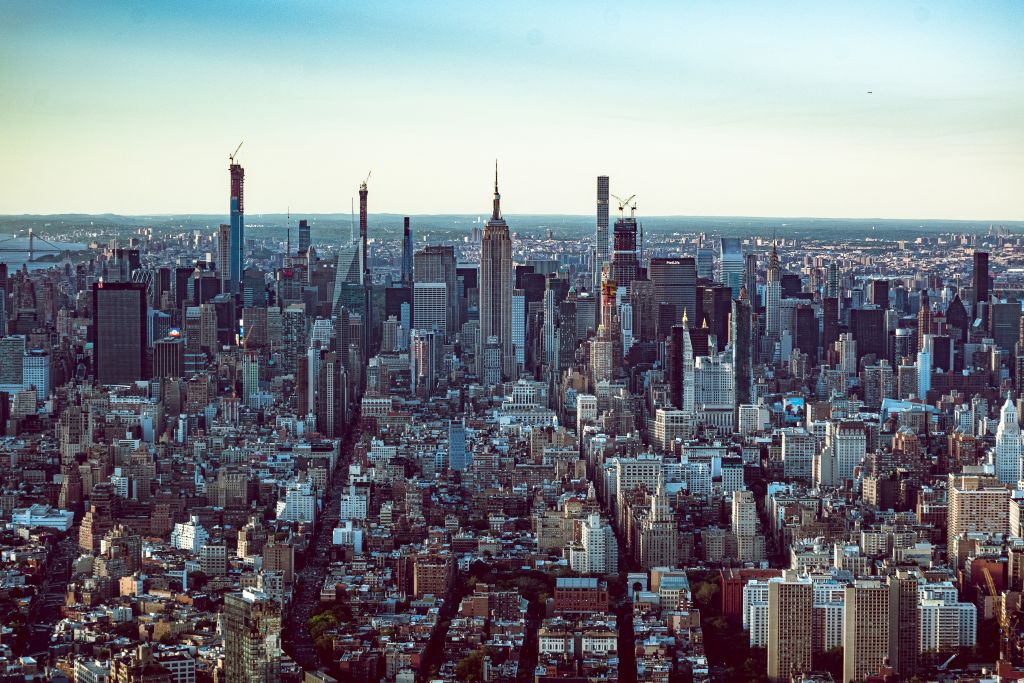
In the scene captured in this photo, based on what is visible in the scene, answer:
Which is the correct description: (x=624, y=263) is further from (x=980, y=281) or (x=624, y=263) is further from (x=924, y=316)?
(x=980, y=281)

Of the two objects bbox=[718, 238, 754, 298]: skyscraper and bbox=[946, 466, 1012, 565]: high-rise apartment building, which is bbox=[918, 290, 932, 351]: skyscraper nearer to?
bbox=[718, 238, 754, 298]: skyscraper

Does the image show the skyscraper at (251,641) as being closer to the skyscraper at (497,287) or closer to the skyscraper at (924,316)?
the skyscraper at (497,287)

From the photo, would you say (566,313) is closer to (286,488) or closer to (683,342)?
(683,342)

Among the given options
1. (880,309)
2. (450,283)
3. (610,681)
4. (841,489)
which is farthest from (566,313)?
(610,681)

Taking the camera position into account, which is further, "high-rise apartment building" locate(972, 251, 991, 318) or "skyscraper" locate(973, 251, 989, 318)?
"high-rise apartment building" locate(972, 251, 991, 318)

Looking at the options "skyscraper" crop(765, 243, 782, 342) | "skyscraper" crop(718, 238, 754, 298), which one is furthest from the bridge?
"skyscraper" crop(765, 243, 782, 342)

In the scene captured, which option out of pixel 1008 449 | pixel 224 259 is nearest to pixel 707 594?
pixel 1008 449

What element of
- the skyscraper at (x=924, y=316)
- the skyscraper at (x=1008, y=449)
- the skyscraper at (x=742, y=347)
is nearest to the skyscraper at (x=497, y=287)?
the skyscraper at (x=742, y=347)
